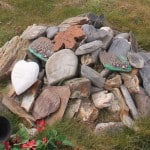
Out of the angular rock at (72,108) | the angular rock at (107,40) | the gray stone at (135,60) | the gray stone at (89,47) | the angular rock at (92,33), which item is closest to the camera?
the angular rock at (72,108)

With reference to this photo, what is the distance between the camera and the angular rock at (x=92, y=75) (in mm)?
5938

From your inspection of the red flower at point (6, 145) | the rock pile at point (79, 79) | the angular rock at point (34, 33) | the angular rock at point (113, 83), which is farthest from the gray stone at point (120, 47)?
the red flower at point (6, 145)

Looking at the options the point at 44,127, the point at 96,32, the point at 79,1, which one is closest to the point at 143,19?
the point at 79,1

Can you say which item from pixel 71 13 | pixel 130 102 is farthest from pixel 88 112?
pixel 71 13

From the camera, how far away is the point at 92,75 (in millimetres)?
5938

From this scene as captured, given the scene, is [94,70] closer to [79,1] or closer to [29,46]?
[29,46]

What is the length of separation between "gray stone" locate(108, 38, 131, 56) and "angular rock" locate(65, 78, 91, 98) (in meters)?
0.67

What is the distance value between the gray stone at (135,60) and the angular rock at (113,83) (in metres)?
0.27

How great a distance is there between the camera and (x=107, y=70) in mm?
6082

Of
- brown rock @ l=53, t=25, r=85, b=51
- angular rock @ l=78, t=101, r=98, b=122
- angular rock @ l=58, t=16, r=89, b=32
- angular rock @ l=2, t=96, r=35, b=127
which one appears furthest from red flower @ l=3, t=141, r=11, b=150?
angular rock @ l=58, t=16, r=89, b=32

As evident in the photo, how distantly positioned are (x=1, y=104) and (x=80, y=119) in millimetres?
953

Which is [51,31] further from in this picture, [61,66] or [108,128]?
[108,128]

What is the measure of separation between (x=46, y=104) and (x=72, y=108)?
0.30 m

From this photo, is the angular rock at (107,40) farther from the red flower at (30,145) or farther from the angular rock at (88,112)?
the red flower at (30,145)
